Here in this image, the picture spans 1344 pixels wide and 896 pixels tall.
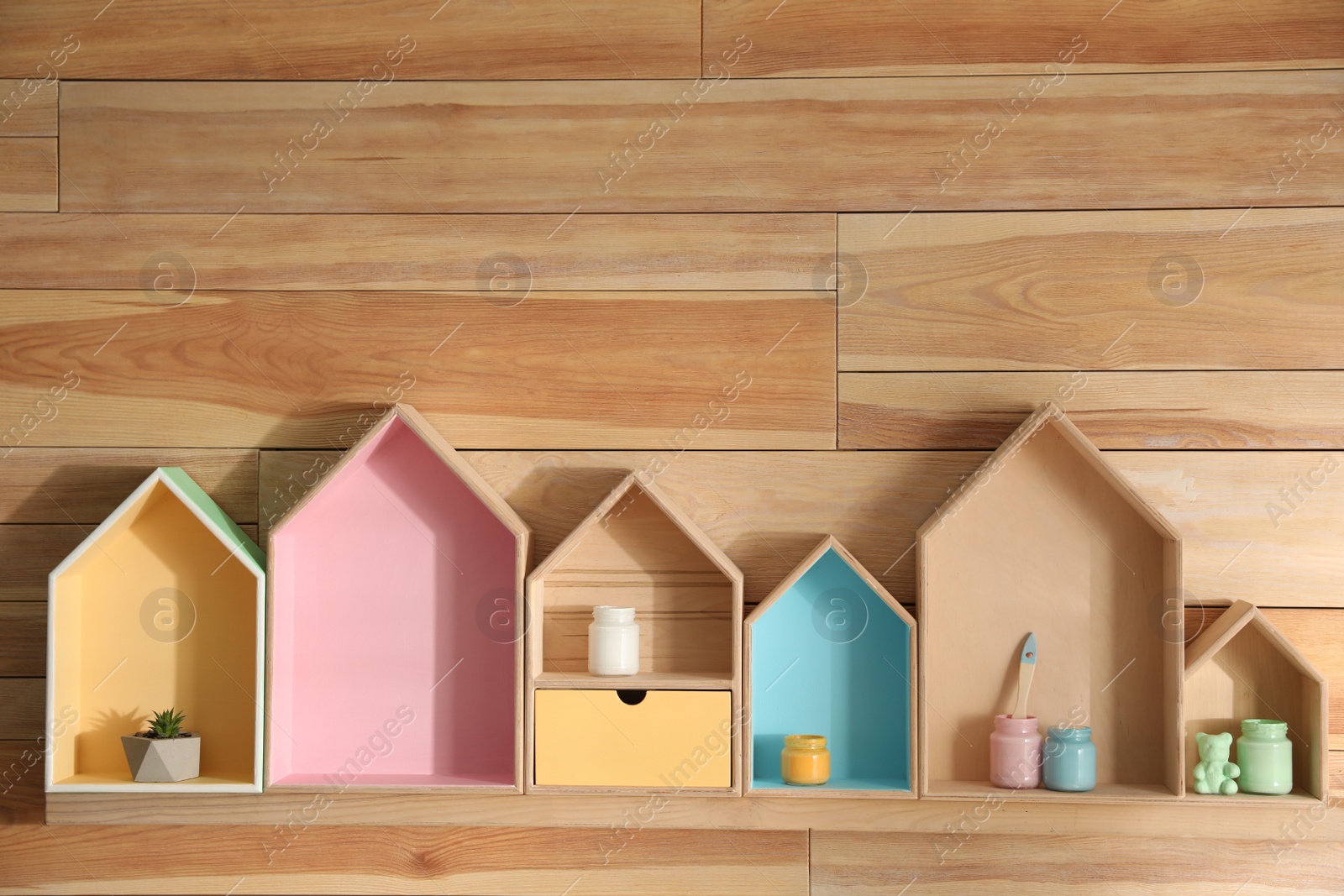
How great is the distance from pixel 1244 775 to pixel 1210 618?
160mm

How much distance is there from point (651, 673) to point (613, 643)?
2.7 inches

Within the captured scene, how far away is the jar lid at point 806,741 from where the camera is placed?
1020 mm

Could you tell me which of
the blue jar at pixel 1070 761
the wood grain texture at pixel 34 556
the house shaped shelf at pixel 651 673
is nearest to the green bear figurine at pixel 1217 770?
the blue jar at pixel 1070 761

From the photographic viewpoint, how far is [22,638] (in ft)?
3.62

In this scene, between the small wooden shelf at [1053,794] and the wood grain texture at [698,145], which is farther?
the wood grain texture at [698,145]

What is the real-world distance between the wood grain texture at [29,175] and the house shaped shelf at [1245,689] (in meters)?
1.34

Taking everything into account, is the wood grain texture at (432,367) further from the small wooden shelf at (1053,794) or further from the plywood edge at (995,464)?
the small wooden shelf at (1053,794)

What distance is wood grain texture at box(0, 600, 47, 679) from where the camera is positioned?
1103 mm

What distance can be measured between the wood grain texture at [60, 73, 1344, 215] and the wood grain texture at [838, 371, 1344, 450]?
19cm

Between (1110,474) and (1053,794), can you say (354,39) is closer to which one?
(1110,474)

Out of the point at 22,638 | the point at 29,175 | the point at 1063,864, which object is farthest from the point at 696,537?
the point at 29,175

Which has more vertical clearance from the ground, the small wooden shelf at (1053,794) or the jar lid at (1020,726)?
the jar lid at (1020,726)

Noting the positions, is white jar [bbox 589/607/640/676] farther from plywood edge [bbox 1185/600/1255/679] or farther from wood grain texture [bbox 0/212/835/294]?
plywood edge [bbox 1185/600/1255/679]

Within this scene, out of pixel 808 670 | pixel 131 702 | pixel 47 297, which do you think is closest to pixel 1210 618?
pixel 808 670
